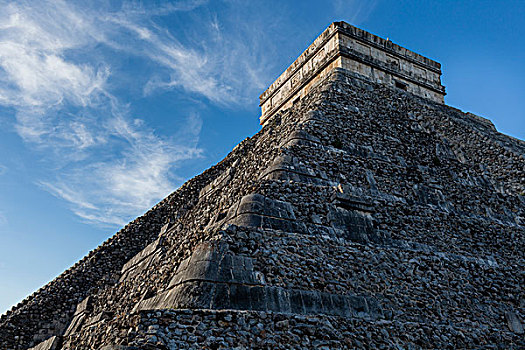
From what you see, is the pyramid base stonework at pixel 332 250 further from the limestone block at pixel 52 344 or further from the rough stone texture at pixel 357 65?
the rough stone texture at pixel 357 65

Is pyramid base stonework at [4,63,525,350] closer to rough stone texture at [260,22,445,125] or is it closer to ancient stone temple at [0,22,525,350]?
ancient stone temple at [0,22,525,350]

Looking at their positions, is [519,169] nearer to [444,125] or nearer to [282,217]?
[444,125]

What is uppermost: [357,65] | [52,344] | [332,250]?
[357,65]

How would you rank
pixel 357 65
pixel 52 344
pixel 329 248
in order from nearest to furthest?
1. pixel 329 248
2. pixel 52 344
3. pixel 357 65

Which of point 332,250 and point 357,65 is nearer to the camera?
point 332,250

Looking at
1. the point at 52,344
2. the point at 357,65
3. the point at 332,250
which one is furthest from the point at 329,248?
the point at 357,65

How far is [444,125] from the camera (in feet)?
50.0

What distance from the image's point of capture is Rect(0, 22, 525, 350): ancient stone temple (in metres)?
6.66

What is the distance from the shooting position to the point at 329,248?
26.7ft

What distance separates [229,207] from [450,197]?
6.52 m

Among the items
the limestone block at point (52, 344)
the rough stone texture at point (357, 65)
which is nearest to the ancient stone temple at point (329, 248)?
the limestone block at point (52, 344)

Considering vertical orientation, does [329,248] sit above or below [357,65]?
below

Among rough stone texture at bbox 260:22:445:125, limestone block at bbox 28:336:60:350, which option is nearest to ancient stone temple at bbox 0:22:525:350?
limestone block at bbox 28:336:60:350

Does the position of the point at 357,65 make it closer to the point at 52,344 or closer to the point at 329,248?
the point at 329,248
